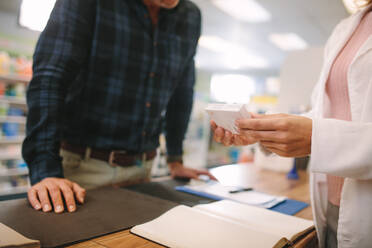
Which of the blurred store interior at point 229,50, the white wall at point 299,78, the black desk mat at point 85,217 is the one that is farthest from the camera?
the blurred store interior at point 229,50

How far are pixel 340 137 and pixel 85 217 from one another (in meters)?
0.65

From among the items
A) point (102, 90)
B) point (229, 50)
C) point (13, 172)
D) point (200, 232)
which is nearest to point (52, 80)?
point (102, 90)

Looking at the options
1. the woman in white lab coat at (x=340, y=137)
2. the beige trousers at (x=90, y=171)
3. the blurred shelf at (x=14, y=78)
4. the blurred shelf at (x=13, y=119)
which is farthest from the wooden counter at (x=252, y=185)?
the blurred shelf at (x=14, y=78)

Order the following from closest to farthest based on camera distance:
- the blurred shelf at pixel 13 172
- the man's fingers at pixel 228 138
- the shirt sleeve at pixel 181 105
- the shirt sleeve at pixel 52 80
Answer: the man's fingers at pixel 228 138 < the shirt sleeve at pixel 52 80 < the shirt sleeve at pixel 181 105 < the blurred shelf at pixel 13 172

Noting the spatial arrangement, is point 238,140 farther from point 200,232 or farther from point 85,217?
point 85,217

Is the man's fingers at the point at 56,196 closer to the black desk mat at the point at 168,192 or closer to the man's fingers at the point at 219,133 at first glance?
the black desk mat at the point at 168,192

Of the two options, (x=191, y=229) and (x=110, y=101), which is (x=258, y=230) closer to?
(x=191, y=229)

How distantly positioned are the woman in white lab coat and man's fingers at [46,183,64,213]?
499 mm

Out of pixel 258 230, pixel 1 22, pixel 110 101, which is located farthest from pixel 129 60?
pixel 1 22

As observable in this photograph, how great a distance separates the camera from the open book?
649mm

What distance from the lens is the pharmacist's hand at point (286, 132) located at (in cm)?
67

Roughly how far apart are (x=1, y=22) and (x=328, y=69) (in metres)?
6.61

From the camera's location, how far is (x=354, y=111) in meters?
0.79

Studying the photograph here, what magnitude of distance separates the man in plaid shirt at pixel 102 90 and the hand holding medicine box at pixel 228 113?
18.2 inches
